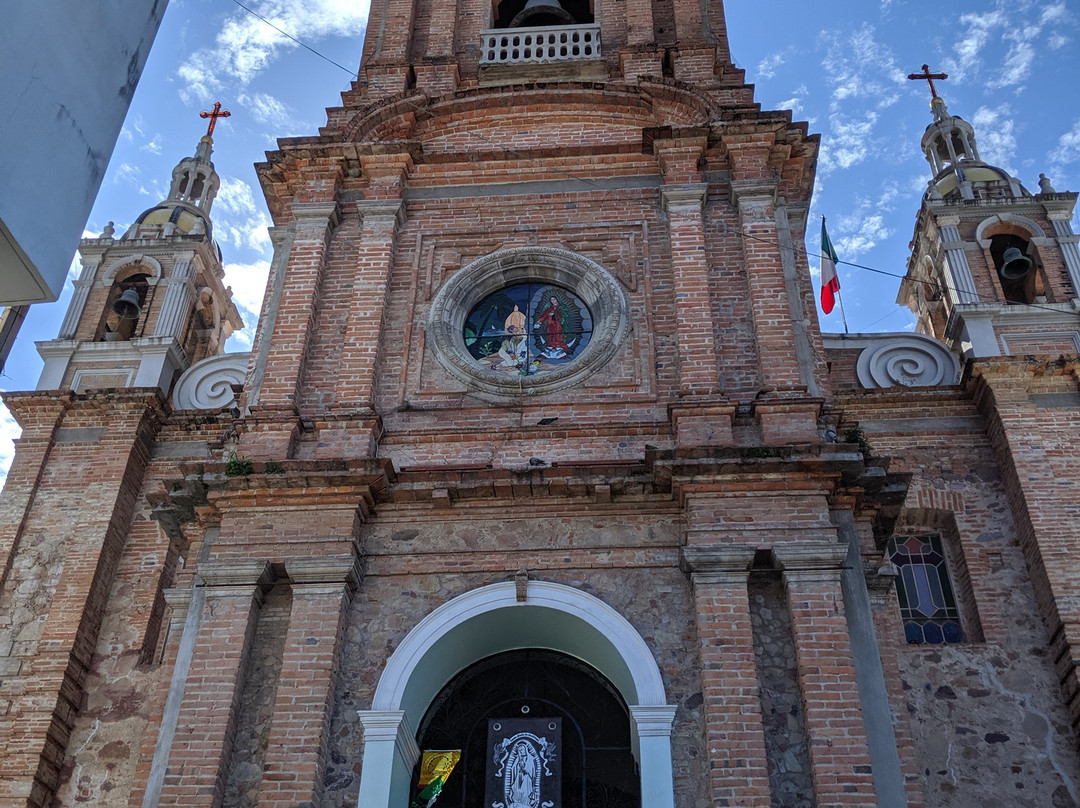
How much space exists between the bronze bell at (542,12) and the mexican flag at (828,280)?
5.30m

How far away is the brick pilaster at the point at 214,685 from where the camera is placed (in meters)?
8.89

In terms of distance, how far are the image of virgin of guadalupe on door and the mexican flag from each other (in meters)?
8.23

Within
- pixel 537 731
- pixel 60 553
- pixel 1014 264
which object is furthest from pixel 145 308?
pixel 1014 264

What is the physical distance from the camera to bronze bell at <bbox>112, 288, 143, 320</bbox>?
58.9 feet

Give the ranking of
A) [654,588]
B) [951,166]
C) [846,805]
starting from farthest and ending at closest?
[951,166], [654,588], [846,805]

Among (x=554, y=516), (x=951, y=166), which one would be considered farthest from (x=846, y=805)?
(x=951, y=166)

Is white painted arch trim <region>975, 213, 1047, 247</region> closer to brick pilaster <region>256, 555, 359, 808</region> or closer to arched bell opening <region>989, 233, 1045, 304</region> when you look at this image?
arched bell opening <region>989, 233, 1045, 304</region>

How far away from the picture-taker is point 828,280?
15906 mm

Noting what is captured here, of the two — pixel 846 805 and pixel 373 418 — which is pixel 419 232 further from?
pixel 846 805

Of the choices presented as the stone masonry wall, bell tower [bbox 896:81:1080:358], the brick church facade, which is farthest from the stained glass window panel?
bell tower [bbox 896:81:1080:358]

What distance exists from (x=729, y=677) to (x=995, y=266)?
11237 millimetres

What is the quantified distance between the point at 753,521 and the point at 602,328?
10.6 ft

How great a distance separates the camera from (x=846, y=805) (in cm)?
834

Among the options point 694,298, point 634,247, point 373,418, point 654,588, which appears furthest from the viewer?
point 634,247
